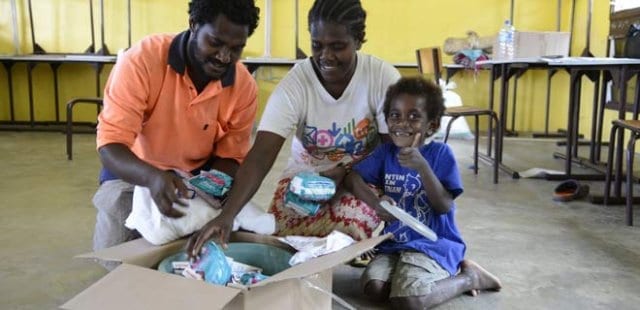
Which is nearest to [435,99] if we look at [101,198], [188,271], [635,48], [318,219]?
[318,219]

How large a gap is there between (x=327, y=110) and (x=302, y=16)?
4.35 metres

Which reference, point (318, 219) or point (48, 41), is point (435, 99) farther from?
point (48, 41)

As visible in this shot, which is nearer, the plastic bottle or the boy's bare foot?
the boy's bare foot

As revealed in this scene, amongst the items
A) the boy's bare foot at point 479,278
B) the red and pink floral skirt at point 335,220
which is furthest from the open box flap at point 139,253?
the boy's bare foot at point 479,278

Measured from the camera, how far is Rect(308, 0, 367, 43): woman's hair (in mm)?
1548

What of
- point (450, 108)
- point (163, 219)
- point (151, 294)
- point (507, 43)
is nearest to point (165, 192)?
point (163, 219)

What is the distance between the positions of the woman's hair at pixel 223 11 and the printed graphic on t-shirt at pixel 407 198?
1.97 feet

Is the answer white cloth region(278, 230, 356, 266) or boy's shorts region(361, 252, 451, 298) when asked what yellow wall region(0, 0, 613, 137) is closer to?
boy's shorts region(361, 252, 451, 298)

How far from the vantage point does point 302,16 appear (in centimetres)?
589

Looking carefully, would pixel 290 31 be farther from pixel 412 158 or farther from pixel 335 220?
pixel 412 158

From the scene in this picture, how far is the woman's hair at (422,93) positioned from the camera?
159cm

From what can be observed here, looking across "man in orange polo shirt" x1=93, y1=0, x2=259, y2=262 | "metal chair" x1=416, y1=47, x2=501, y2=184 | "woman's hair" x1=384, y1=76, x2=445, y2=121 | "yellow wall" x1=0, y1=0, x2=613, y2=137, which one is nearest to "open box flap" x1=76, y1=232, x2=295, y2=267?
"man in orange polo shirt" x1=93, y1=0, x2=259, y2=262

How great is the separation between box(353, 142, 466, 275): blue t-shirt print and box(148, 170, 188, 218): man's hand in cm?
60

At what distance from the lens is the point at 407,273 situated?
1.57 m
